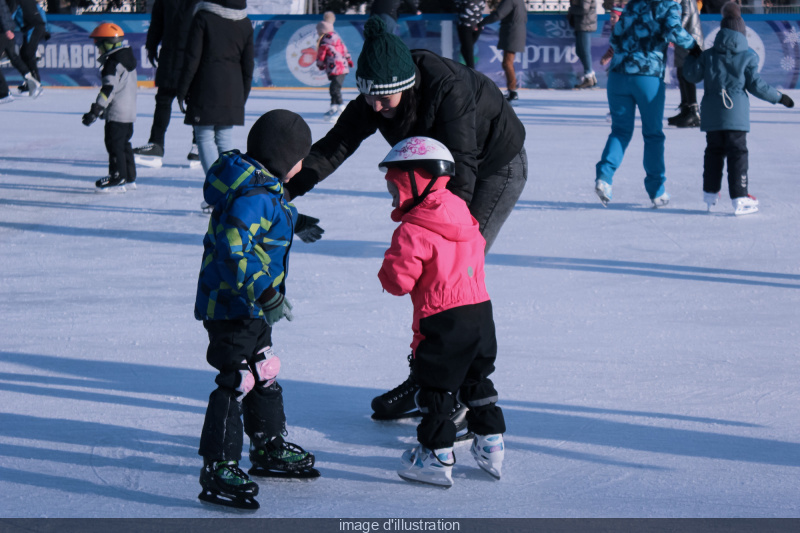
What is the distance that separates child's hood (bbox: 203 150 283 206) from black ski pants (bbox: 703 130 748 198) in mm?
4779

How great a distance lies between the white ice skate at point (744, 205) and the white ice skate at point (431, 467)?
15.1 ft

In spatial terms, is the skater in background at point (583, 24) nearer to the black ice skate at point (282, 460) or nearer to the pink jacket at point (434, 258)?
the pink jacket at point (434, 258)

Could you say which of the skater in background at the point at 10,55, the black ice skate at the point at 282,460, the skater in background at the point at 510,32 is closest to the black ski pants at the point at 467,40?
the skater in background at the point at 510,32

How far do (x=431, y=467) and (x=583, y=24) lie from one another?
1289 centimetres

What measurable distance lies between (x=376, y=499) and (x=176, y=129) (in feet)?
30.9

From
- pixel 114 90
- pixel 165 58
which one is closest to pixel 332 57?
pixel 165 58

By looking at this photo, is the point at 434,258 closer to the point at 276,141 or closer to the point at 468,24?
the point at 276,141

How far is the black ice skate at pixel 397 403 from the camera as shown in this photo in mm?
3533

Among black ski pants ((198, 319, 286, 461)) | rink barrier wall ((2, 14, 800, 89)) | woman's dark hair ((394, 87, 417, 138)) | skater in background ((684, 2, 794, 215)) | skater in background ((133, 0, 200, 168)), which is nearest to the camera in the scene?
black ski pants ((198, 319, 286, 461))

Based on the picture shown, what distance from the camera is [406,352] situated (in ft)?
13.9

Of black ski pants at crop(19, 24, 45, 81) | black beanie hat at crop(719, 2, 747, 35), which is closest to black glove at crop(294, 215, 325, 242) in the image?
black beanie hat at crop(719, 2, 747, 35)

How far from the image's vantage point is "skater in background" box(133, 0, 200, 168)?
802cm

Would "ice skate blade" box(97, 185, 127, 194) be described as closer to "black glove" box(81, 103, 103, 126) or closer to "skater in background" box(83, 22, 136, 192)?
"skater in background" box(83, 22, 136, 192)

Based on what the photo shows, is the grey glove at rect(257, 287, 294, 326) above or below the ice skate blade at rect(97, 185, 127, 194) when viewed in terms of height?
above
